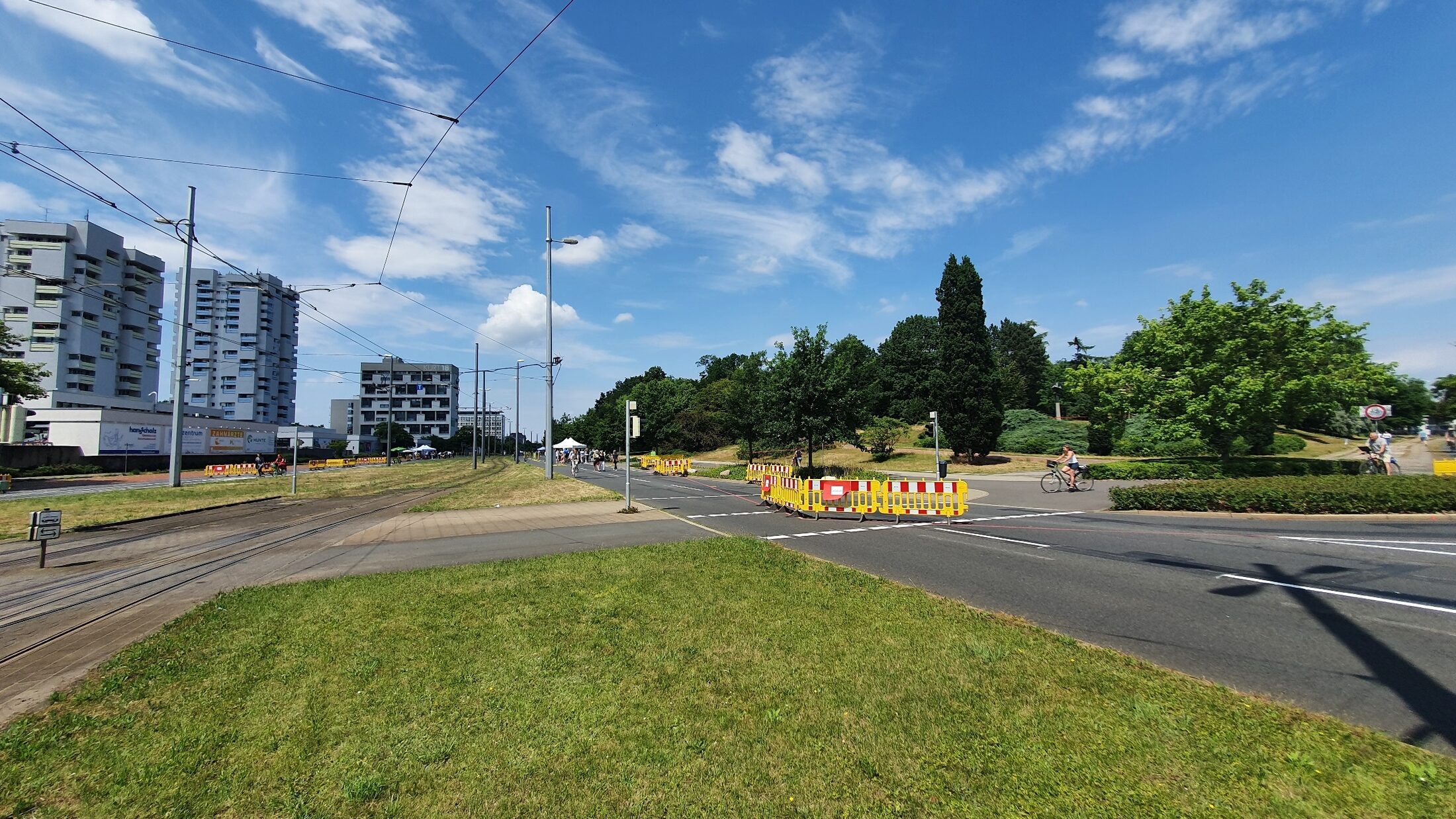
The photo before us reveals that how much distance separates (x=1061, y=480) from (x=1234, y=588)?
16436mm

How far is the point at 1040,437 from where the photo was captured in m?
Result: 44.4

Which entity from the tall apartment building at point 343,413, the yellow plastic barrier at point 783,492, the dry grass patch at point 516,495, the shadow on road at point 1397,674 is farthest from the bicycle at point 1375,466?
the tall apartment building at point 343,413

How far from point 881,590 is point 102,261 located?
112690 mm

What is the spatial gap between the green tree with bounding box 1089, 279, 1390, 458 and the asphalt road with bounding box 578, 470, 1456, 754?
10869 mm

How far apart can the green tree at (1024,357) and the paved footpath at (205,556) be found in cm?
7882

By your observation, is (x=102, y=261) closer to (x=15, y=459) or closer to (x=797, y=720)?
(x=15, y=459)

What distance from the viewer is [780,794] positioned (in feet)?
9.98

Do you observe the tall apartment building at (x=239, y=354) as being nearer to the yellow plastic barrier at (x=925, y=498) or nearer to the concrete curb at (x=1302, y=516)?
the yellow plastic barrier at (x=925, y=498)

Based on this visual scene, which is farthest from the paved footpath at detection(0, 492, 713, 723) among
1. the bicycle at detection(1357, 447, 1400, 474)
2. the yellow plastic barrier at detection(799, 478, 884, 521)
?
the bicycle at detection(1357, 447, 1400, 474)

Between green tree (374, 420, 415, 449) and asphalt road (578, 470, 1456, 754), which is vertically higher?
green tree (374, 420, 415, 449)

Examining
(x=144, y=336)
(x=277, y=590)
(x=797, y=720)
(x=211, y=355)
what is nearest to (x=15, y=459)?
(x=277, y=590)

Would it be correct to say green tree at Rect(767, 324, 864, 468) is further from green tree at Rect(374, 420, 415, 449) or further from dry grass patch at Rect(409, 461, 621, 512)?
green tree at Rect(374, 420, 415, 449)

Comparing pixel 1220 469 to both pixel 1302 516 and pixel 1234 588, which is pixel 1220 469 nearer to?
pixel 1302 516

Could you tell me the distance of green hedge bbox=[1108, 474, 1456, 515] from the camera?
527 inches
